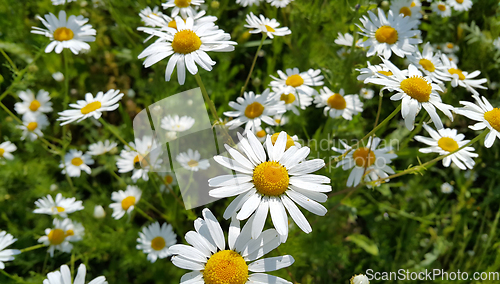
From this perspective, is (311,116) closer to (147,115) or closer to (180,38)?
(147,115)

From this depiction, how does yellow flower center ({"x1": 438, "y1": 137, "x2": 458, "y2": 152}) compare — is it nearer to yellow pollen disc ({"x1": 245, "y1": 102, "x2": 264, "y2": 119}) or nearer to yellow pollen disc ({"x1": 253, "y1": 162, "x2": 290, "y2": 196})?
yellow pollen disc ({"x1": 245, "y1": 102, "x2": 264, "y2": 119})

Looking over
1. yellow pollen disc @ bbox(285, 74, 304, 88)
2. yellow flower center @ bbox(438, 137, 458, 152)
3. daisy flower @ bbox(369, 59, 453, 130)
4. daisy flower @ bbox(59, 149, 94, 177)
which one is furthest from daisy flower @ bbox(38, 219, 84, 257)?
yellow flower center @ bbox(438, 137, 458, 152)

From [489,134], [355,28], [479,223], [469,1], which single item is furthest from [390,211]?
[469,1]

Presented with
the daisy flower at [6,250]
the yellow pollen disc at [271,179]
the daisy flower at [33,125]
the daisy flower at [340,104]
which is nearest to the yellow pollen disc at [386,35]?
the daisy flower at [340,104]

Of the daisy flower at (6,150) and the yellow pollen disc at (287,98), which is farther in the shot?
the daisy flower at (6,150)

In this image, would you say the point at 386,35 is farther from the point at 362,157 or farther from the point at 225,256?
the point at 225,256

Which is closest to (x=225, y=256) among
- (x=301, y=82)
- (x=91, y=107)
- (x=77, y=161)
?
(x=91, y=107)

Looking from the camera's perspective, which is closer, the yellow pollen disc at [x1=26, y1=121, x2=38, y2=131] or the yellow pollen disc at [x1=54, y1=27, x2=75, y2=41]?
the yellow pollen disc at [x1=54, y1=27, x2=75, y2=41]

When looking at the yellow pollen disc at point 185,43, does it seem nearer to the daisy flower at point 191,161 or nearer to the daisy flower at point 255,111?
the daisy flower at point 255,111
